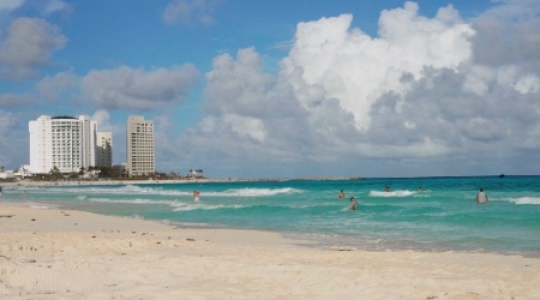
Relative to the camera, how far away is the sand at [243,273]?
28.9ft

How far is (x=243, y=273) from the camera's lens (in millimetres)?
10531

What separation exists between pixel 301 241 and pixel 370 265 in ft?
20.0

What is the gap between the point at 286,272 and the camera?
421 inches

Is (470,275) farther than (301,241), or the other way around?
(301,241)

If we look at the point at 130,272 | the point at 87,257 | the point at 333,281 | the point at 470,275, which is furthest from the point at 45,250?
the point at 470,275

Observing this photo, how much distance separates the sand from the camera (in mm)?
8805

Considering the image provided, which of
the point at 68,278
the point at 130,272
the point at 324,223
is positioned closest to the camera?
the point at 68,278

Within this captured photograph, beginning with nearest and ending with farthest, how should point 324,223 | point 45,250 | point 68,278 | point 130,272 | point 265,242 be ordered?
point 68,278
point 130,272
point 45,250
point 265,242
point 324,223

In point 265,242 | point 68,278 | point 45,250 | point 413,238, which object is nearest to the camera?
point 68,278

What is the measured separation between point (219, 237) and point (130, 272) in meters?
8.71

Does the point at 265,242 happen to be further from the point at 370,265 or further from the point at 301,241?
the point at 370,265

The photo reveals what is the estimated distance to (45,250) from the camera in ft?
43.8

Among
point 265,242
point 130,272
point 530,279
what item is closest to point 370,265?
point 530,279

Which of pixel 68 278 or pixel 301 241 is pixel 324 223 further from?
pixel 68 278
